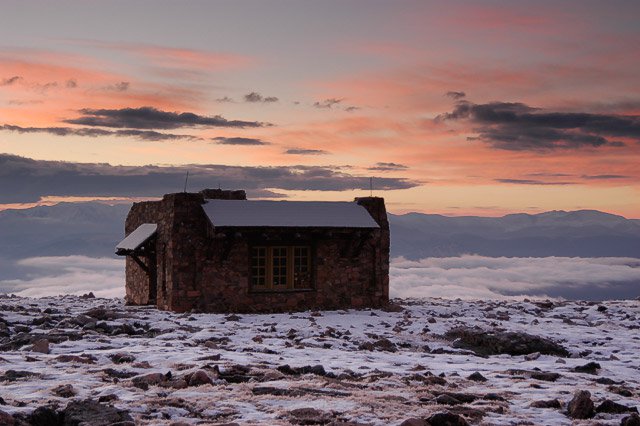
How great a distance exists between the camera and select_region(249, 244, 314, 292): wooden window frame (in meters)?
25.8

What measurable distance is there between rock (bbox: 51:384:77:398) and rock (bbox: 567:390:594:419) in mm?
6772

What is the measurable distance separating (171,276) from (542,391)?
1616cm

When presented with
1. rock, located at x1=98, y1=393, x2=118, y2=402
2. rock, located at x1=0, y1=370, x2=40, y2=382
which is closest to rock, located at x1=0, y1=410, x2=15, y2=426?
rock, located at x1=98, y1=393, x2=118, y2=402

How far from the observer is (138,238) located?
1065 inches

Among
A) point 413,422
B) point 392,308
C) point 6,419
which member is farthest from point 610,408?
point 392,308

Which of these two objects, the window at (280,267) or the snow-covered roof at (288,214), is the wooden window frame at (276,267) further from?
the snow-covered roof at (288,214)

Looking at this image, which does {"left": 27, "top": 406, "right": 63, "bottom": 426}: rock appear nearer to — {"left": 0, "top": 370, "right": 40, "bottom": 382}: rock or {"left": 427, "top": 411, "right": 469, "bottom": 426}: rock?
{"left": 0, "top": 370, "right": 40, "bottom": 382}: rock

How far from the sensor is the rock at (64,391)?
32.1 feet

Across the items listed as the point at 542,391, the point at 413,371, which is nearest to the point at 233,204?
the point at 413,371

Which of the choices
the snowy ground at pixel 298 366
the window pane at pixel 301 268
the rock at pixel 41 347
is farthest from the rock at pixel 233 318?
the rock at pixel 41 347

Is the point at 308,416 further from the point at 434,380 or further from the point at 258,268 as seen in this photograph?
the point at 258,268

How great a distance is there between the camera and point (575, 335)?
67.4 feet

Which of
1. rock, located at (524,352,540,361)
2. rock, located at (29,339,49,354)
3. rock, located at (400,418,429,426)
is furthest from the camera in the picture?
rock, located at (524,352,540,361)

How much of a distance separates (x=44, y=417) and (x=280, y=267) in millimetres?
17655
